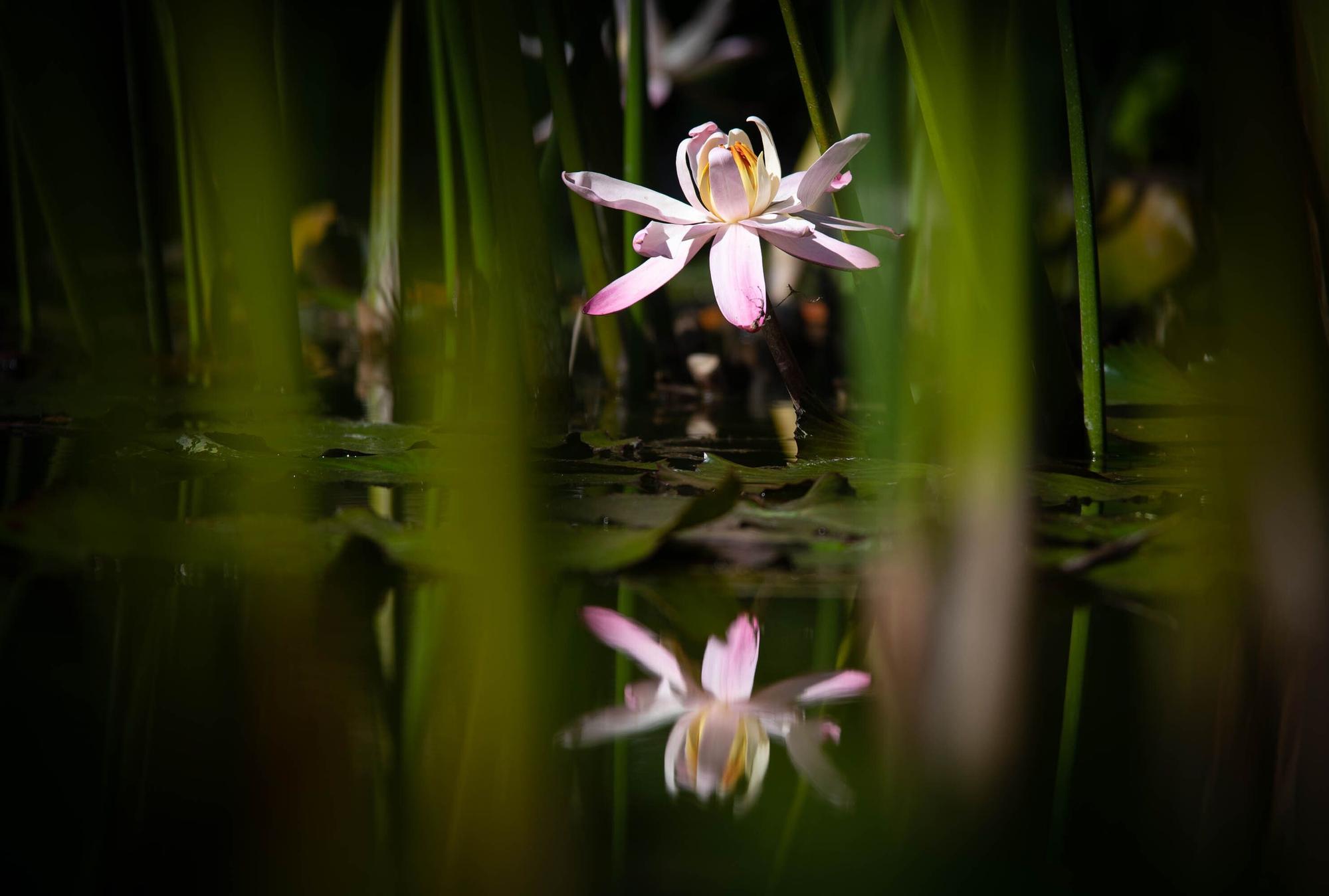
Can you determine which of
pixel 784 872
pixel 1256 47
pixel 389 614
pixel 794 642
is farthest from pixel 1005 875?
pixel 1256 47

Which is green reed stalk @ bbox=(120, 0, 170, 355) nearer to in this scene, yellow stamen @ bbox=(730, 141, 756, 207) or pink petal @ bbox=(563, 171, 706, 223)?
pink petal @ bbox=(563, 171, 706, 223)

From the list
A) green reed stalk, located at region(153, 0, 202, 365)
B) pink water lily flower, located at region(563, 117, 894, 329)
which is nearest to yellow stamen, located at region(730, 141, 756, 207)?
pink water lily flower, located at region(563, 117, 894, 329)

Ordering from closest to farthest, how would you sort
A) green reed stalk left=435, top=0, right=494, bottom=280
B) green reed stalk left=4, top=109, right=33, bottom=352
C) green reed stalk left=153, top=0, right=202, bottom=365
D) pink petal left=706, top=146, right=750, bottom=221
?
pink petal left=706, top=146, right=750, bottom=221, green reed stalk left=435, top=0, right=494, bottom=280, green reed stalk left=153, top=0, right=202, bottom=365, green reed stalk left=4, top=109, right=33, bottom=352

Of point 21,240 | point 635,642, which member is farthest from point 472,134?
point 21,240

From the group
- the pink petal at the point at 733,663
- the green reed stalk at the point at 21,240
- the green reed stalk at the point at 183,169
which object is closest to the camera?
the pink petal at the point at 733,663

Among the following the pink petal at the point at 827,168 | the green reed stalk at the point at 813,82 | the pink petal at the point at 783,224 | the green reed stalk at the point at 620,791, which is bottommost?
the green reed stalk at the point at 620,791

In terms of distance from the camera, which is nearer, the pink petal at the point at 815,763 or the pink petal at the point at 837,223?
the pink petal at the point at 815,763

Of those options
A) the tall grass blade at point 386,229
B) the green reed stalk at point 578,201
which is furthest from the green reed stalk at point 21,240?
the green reed stalk at point 578,201

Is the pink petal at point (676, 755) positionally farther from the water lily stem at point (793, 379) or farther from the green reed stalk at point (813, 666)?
the water lily stem at point (793, 379)
